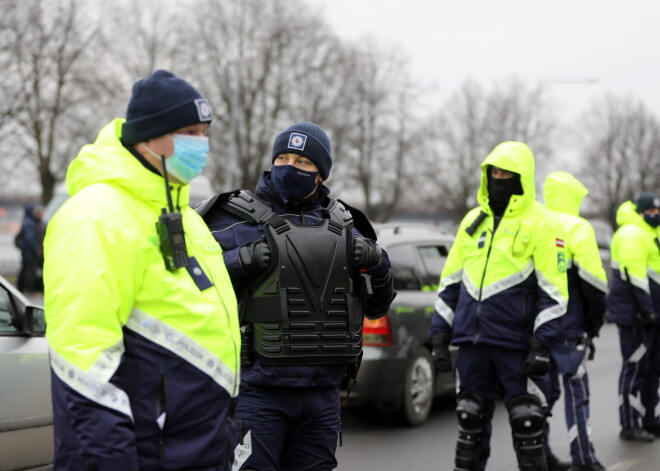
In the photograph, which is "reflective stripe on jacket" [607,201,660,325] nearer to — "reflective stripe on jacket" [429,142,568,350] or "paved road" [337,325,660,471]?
"paved road" [337,325,660,471]

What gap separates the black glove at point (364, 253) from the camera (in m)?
3.56

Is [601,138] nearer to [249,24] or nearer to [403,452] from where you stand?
[249,24]

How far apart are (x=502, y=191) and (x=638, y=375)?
302cm

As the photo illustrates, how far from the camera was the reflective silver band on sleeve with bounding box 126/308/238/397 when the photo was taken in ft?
7.53

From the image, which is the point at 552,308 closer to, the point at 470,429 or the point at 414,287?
the point at 470,429

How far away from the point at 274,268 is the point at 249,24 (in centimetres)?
3731

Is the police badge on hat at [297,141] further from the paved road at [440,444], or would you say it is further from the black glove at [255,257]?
the paved road at [440,444]

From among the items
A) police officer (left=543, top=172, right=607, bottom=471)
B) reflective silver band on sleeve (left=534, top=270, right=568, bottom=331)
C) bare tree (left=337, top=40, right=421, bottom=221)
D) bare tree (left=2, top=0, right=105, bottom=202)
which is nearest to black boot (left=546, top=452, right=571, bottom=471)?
police officer (left=543, top=172, right=607, bottom=471)

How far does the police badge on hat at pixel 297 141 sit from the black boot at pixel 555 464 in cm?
358

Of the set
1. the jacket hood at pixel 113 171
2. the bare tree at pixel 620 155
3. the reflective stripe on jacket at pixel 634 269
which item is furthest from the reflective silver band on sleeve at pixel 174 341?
the bare tree at pixel 620 155

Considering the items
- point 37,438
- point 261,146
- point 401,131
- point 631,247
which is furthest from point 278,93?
point 37,438

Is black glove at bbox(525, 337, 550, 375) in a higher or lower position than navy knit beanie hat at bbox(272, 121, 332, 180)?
lower

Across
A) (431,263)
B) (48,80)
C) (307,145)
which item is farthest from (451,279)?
(48,80)

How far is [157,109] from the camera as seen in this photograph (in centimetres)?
242
